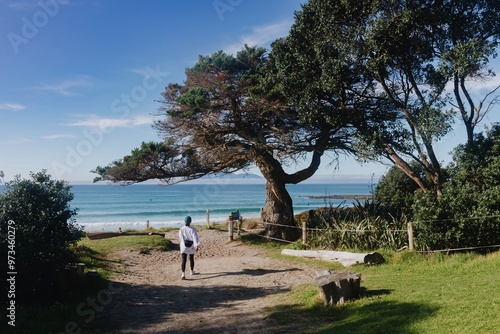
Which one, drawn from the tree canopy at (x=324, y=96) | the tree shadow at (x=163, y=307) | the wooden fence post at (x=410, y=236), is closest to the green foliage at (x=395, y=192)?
the tree canopy at (x=324, y=96)

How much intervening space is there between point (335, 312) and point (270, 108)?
910cm

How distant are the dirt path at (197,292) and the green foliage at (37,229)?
57.3 inches

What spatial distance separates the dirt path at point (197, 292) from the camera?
706 centimetres

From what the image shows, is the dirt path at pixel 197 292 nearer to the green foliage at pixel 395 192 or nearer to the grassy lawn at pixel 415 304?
the grassy lawn at pixel 415 304

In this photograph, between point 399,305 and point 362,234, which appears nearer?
point 399,305

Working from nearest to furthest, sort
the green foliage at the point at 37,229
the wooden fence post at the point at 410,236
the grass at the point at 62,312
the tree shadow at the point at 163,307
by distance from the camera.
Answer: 1. the grass at the point at 62,312
2. the tree shadow at the point at 163,307
3. the green foliage at the point at 37,229
4. the wooden fence post at the point at 410,236

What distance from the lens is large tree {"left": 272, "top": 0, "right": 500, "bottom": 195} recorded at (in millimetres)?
11930

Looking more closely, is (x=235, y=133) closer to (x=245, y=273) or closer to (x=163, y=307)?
(x=245, y=273)

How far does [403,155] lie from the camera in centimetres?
1384

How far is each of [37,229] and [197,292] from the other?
12.6ft

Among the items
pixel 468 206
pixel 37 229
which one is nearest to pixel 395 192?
pixel 468 206

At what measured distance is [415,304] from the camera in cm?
665

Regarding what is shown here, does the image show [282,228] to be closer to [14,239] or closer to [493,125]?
[493,125]

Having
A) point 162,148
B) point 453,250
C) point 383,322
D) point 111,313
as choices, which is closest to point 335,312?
point 383,322
